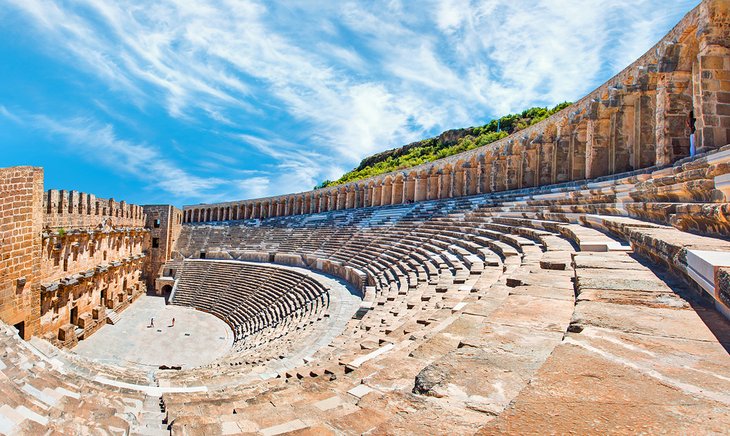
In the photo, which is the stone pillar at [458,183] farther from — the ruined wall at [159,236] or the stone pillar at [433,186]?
the ruined wall at [159,236]

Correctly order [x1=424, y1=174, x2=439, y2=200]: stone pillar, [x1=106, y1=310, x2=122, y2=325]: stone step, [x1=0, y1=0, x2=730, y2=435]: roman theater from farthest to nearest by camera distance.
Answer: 1. [x1=424, y1=174, x2=439, y2=200]: stone pillar
2. [x1=106, y1=310, x2=122, y2=325]: stone step
3. [x1=0, y1=0, x2=730, y2=435]: roman theater

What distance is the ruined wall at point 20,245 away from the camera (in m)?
11.5

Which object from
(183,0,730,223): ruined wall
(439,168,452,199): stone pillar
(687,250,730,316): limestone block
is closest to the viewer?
(687,250,730,316): limestone block

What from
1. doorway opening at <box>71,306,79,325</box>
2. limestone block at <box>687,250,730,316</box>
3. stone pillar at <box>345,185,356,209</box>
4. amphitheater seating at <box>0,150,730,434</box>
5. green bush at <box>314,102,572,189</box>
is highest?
green bush at <box>314,102,572,189</box>

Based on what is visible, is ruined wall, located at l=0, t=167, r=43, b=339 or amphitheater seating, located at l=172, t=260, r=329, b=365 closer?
ruined wall, located at l=0, t=167, r=43, b=339

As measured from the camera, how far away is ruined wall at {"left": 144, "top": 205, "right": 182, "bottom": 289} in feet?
106

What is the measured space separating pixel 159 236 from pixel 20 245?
2206 cm

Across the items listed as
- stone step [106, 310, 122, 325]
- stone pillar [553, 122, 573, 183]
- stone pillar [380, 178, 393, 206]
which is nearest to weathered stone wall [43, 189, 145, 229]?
stone step [106, 310, 122, 325]

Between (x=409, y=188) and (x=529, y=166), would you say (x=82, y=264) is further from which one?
(x=529, y=166)

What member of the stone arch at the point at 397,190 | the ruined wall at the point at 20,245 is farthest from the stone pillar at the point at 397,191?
the ruined wall at the point at 20,245

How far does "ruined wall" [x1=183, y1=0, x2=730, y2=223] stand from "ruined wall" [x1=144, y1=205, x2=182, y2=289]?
20.6 m

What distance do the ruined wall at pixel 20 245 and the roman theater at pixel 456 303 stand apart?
71mm

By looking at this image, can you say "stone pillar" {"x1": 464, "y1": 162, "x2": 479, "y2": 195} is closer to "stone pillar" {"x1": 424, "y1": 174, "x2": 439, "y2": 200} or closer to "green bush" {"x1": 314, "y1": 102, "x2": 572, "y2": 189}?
"stone pillar" {"x1": 424, "y1": 174, "x2": 439, "y2": 200}

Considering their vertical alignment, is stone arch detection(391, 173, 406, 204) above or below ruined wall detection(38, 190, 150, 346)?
above
